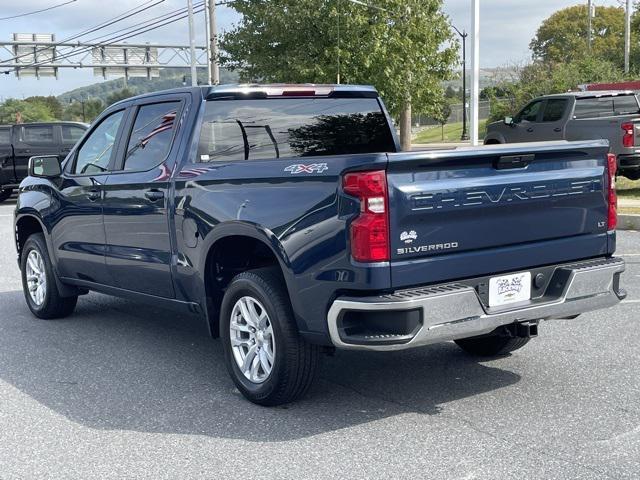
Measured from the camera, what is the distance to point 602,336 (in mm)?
6414

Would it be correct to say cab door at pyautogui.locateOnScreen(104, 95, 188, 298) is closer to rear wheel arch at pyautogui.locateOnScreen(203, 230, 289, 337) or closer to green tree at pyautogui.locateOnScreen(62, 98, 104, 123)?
rear wheel arch at pyautogui.locateOnScreen(203, 230, 289, 337)

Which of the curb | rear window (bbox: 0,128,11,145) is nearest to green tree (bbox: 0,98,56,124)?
rear window (bbox: 0,128,11,145)

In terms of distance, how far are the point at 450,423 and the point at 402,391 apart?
2.16 feet

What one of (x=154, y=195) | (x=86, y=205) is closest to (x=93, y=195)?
(x=86, y=205)

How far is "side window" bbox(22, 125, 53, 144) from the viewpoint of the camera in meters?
20.8

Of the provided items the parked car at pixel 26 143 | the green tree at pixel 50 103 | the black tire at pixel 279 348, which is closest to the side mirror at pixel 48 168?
the black tire at pixel 279 348

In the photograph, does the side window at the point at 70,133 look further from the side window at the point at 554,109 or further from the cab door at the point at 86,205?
the cab door at the point at 86,205

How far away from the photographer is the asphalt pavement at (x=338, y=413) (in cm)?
409

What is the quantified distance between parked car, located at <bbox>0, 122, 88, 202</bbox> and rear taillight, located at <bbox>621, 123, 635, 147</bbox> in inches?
500

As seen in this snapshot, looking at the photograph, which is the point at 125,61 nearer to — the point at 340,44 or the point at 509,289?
the point at 340,44

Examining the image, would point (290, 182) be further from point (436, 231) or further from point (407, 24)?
point (407, 24)

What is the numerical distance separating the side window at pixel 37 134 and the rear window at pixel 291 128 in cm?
1632

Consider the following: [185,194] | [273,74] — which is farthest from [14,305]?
[273,74]

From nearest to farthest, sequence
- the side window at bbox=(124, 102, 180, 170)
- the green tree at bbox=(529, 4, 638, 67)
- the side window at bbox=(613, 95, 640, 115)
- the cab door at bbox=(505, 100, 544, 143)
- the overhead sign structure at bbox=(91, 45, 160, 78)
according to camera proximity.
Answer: the side window at bbox=(124, 102, 180, 170) → the side window at bbox=(613, 95, 640, 115) → the cab door at bbox=(505, 100, 544, 143) → the overhead sign structure at bbox=(91, 45, 160, 78) → the green tree at bbox=(529, 4, 638, 67)
